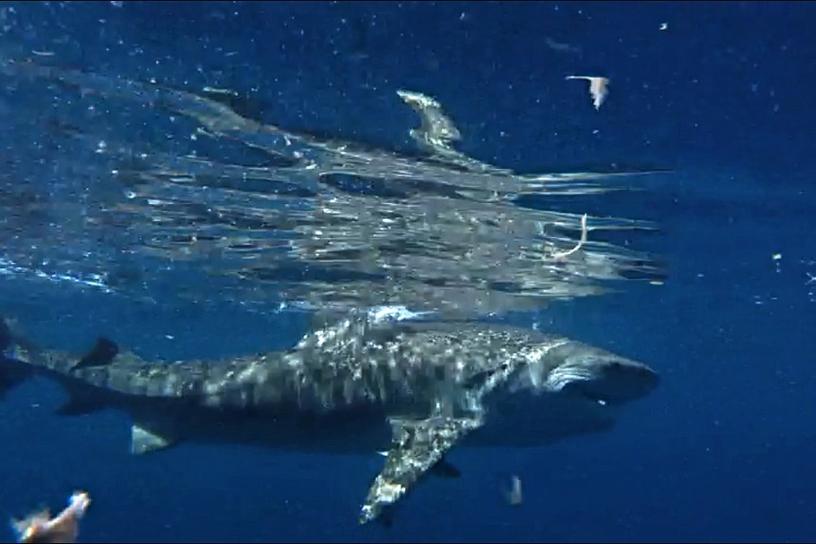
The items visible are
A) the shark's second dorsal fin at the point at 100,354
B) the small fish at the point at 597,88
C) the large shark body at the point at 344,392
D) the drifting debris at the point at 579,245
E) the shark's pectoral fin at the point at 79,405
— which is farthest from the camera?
the drifting debris at the point at 579,245

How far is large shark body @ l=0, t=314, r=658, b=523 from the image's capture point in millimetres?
14109

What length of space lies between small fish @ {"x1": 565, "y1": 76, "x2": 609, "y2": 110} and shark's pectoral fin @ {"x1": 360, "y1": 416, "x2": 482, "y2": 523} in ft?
17.5

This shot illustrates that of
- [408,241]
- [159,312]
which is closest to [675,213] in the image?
[408,241]

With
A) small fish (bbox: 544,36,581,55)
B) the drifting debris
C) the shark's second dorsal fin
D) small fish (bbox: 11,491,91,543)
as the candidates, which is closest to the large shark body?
the shark's second dorsal fin

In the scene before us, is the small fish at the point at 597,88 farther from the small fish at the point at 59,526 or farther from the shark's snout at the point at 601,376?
the small fish at the point at 59,526

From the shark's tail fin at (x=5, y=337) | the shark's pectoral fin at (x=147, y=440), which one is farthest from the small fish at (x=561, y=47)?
the shark's tail fin at (x=5, y=337)

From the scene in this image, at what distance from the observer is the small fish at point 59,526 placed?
6766mm

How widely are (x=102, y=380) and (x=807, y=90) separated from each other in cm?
1193

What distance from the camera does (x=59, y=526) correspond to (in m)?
6.77

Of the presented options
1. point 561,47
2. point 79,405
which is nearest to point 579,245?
point 561,47

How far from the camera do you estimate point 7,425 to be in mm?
157000

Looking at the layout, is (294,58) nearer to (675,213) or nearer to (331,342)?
(331,342)

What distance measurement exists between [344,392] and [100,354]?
4.09 meters

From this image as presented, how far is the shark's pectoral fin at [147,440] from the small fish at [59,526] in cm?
714
